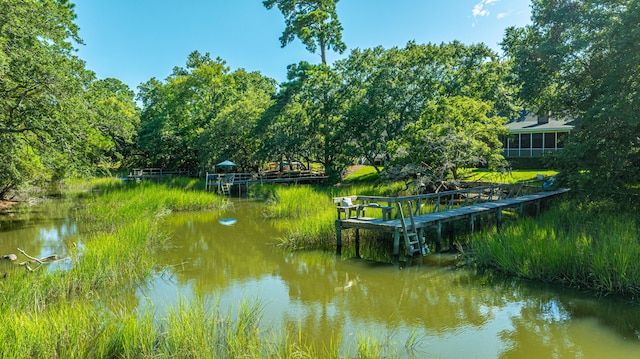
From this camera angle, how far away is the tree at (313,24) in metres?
34.4

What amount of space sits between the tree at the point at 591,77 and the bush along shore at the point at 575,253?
1.58 m

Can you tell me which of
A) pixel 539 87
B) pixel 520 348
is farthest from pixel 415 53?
pixel 520 348

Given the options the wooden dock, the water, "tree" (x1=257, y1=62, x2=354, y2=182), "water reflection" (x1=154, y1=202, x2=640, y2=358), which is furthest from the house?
"water reflection" (x1=154, y1=202, x2=640, y2=358)

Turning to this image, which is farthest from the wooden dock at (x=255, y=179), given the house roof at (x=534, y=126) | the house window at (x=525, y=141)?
the house window at (x=525, y=141)

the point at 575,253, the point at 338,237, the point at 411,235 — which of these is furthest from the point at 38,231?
the point at 575,253

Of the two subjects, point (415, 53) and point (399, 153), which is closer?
point (399, 153)

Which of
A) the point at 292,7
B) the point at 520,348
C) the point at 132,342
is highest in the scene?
the point at 292,7

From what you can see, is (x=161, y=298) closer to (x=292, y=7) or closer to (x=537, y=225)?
(x=537, y=225)

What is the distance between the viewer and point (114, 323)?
594cm

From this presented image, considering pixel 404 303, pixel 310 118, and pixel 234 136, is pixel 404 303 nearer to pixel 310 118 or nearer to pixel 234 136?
pixel 310 118

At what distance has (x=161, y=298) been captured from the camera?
837 centimetres

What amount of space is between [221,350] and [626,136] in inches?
463

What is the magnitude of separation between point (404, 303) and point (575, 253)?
3.60m

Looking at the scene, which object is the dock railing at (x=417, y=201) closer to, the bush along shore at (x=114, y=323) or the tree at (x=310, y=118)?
the bush along shore at (x=114, y=323)
